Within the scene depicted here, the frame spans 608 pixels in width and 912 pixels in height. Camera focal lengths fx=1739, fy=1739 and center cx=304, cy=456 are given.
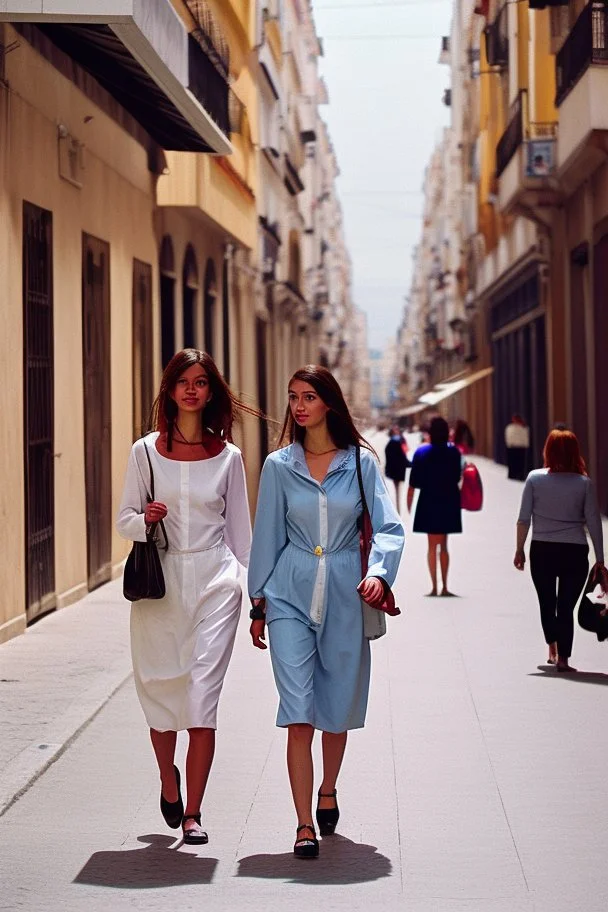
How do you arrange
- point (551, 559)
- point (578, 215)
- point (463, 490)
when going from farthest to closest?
1. point (578, 215)
2. point (463, 490)
3. point (551, 559)

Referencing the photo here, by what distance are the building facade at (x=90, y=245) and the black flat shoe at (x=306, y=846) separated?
11.5 ft

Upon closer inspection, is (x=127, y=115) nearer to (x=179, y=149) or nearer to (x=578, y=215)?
(x=179, y=149)

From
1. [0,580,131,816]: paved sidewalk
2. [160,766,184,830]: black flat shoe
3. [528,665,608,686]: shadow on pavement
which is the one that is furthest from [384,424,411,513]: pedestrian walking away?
Result: [160,766,184,830]: black flat shoe

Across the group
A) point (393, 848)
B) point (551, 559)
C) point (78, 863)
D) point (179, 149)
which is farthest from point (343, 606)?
A: point (179, 149)

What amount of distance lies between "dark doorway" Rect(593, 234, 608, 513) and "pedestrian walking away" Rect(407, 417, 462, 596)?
9660 millimetres

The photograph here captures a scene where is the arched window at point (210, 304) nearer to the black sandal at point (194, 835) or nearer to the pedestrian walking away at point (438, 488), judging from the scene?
the pedestrian walking away at point (438, 488)

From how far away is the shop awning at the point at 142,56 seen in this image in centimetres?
1248

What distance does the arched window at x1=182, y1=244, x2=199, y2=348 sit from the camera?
24547mm

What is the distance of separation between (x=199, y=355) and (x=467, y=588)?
10.3 metres

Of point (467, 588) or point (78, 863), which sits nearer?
point (78, 863)

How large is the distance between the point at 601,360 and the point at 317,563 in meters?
20.8

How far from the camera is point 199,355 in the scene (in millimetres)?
6730

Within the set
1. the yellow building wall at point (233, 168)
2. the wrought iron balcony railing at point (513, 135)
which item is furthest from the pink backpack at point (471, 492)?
the wrought iron balcony railing at point (513, 135)

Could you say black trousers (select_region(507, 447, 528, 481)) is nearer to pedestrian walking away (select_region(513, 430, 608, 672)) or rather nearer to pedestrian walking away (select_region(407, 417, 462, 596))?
pedestrian walking away (select_region(407, 417, 462, 596))
